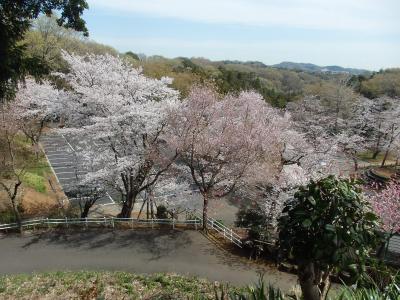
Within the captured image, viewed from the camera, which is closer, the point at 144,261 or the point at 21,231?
the point at 144,261

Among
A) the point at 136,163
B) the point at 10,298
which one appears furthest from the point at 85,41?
the point at 10,298

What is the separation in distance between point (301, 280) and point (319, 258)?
97 centimetres

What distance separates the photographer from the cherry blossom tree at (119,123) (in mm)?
16000

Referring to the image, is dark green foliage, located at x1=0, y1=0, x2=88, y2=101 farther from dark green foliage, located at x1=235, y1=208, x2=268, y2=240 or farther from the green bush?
the green bush

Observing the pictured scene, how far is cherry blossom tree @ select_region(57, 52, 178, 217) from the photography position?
16.0m

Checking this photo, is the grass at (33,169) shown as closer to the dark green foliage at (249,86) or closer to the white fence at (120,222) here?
the white fence at (120,222)

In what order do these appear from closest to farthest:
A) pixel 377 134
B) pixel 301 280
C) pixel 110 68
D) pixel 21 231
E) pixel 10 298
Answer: pixel 301 280 < pixel 10 298 < pixel 21 231 < pixel 110 68 < pixel 377 134

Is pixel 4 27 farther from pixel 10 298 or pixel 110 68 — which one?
pixel 110 68

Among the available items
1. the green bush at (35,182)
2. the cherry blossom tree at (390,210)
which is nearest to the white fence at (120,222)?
the cherry blossom tree at (390,210)

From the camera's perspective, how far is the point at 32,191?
2231cm

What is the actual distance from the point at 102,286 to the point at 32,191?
14.0 metres

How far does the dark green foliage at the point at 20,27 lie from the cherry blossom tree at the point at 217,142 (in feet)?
23.1

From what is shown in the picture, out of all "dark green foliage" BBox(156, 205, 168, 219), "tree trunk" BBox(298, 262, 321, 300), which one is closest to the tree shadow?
"dark green foliage" BBox(156, 205, 168, 219)

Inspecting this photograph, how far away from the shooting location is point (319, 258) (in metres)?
4.54
